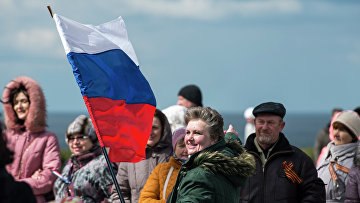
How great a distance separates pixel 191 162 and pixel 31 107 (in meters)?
3.49

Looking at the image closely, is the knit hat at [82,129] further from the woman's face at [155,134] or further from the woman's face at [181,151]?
the woman's face at [181,151]

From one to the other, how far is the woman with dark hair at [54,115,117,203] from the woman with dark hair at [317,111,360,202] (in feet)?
8.22

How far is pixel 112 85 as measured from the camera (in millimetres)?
5594

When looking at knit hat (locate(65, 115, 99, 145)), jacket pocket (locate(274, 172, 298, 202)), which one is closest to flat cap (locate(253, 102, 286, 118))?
jacket pocket (locate(274, 172, 298, 202))

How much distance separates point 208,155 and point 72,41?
1841mm

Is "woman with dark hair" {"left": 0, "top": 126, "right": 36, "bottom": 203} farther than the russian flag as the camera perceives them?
No

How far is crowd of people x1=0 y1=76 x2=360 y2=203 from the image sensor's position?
14.5ft

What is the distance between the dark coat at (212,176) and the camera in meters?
4.24

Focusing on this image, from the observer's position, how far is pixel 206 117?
187 inches

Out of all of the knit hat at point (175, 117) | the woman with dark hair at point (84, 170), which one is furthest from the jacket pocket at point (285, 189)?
the knit hat at point (175, 117)

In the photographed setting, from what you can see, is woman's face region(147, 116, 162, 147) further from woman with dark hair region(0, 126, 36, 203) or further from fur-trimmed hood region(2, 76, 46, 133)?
woman with dark hair region(0, 126, 36, 203)

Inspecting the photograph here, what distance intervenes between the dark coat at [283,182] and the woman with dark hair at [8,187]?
2.93m

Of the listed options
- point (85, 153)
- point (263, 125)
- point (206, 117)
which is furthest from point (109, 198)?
point (206, 117)

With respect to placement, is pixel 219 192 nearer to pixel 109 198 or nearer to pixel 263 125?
pixel 263 125
